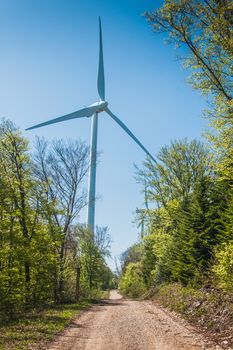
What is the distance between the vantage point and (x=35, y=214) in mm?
20109

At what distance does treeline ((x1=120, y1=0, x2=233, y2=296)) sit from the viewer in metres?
11.6

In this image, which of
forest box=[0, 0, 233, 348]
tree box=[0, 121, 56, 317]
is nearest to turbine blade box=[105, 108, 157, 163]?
forest box=[0, 0, 233, 348]

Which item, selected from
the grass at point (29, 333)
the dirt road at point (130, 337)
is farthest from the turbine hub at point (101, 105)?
the dirt road at point (130, 337)

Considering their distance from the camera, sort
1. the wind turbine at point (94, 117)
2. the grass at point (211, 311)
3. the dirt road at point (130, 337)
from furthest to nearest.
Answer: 1. the wind turbine at point (94, 117)
2. the grass at point (211, 311)
3. the dirt road at point (130, 337)

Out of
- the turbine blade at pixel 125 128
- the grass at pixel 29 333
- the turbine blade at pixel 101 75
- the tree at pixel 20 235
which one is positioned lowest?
the grass at pixel 29 333

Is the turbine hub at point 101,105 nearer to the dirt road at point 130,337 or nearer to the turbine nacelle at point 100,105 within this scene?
the turbine nacelle at point 100,105

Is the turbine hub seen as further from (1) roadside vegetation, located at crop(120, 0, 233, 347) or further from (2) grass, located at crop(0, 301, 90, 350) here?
(2) grass, located at crop(0, 301, 90, 350)

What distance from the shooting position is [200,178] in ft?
75.2

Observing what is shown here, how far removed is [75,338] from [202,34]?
37.8 ft

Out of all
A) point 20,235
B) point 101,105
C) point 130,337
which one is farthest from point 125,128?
point 130,337

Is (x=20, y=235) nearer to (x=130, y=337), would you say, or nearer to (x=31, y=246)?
(x=31, y=246)

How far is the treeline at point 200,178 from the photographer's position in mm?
11596

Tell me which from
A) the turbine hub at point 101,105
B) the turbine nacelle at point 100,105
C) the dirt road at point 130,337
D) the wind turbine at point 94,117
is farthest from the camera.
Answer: the turbine hub at point 101,105

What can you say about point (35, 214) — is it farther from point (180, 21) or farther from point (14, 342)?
point (180, 21)
